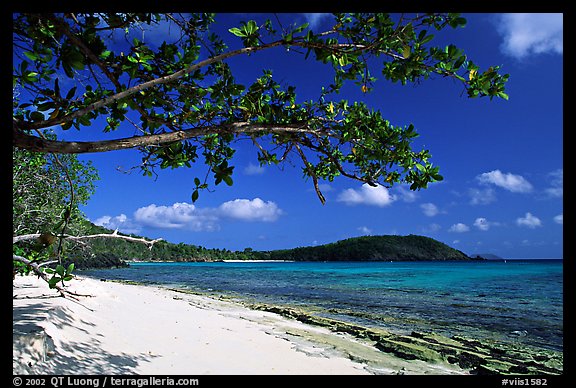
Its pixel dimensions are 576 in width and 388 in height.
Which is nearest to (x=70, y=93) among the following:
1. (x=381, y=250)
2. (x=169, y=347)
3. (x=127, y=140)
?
(x=127, y=140)

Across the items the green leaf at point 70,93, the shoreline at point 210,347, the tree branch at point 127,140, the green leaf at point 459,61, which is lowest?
the shoreline at point 210,347

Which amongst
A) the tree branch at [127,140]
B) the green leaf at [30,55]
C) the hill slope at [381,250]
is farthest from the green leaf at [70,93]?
the hill slope at [381,250]

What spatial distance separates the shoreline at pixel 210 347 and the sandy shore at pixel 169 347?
1cm

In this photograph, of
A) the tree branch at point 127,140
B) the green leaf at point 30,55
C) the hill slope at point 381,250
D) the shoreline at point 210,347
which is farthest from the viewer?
the hill slope at point 381,250

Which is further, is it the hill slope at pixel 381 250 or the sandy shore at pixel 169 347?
the hill slope at pixel 381 250

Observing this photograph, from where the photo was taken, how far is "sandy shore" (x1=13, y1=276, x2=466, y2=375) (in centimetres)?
432

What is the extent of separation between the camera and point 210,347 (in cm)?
632

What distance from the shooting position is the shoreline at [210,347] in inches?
176

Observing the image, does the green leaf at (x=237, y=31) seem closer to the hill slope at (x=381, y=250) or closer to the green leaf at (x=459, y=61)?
the green leaf at (x=459, y=61)

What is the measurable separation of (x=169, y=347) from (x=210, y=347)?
2.49 ft

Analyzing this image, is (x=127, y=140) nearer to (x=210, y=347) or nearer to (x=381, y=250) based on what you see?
(x=210, y=347)
